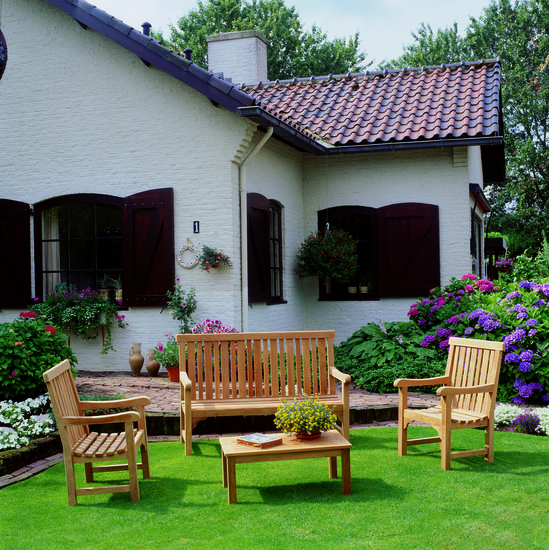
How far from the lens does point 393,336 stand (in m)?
9.35

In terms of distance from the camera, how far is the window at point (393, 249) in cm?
1125

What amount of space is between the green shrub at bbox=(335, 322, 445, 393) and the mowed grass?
93.4 inches

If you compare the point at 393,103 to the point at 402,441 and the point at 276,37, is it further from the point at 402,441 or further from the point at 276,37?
the point at 276,37

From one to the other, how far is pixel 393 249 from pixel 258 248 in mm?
2627

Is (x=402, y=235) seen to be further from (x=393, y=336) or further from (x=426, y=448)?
(x=426, y=448)

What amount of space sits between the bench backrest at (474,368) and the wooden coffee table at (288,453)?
1.45m

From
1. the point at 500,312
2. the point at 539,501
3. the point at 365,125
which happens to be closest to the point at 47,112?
the point at 365,125

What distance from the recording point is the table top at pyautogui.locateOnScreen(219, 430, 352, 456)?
465cm

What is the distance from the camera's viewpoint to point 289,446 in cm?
478

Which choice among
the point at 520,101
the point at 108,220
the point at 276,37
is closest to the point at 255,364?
the point at 108,220

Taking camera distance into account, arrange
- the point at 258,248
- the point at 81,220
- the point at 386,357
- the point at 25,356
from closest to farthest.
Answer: the point at 25,356, the point at 386,357, the point at 258,248, the point at 81,220

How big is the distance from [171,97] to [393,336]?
171 inches

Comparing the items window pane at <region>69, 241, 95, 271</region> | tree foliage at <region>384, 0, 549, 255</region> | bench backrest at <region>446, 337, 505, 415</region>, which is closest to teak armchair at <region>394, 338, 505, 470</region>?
bench backrest at <region>446, 337, 505, 415</region>

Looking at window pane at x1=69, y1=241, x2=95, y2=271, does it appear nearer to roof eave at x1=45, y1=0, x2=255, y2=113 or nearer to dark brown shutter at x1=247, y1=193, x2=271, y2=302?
dark brown shutter at x1=247, y1=193, x2=271, y2=302
